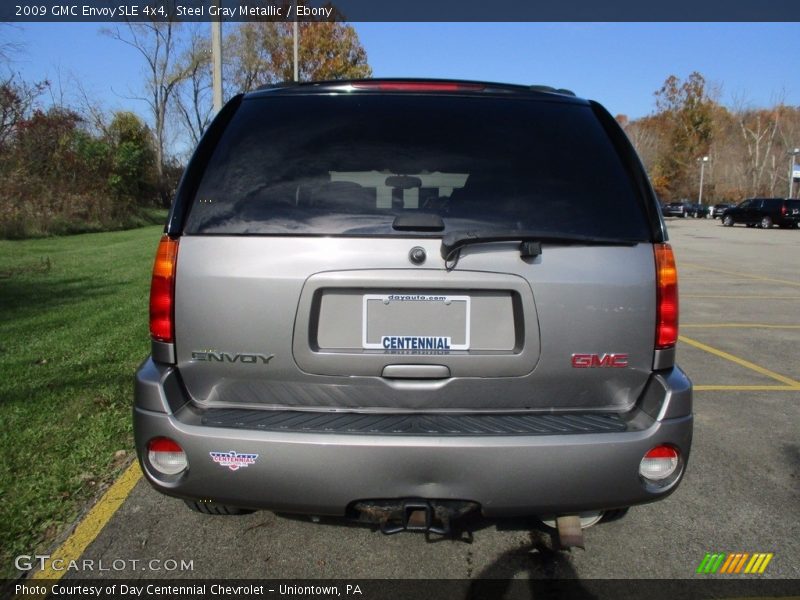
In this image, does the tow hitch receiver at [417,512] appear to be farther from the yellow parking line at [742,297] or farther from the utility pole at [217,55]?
the utility pole at [217,55]

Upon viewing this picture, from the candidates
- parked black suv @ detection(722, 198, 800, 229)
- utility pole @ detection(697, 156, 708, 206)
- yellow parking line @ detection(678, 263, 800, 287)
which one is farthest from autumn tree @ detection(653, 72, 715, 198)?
yellow parking line @ detection(678, 263, 800, 287)

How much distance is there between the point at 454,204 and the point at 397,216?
218 mm

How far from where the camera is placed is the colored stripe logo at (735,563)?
259 cm

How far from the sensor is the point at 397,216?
2.17m

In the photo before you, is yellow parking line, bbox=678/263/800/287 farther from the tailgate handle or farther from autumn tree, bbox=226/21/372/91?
autumn tree, bbox=226/21/372/91

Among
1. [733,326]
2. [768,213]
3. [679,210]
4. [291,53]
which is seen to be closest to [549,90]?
[733,326]

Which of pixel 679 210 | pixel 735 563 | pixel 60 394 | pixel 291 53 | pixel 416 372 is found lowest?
pixel 735 563

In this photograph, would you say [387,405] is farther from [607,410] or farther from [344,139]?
[344,139]

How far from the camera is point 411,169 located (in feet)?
7.77

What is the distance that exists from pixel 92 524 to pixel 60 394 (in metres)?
1.99

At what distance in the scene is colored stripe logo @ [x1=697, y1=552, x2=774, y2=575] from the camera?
259cm

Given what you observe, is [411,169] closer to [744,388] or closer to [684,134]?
[744,388]

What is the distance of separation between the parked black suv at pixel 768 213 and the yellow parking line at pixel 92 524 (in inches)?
1629

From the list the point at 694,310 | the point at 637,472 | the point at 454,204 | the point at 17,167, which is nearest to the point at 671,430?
the point at 637,472
